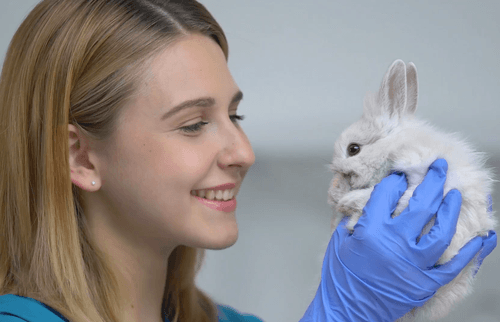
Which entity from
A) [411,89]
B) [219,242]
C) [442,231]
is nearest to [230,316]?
[219,242]

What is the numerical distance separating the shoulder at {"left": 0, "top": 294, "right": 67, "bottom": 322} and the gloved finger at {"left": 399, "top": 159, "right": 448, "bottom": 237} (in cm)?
78

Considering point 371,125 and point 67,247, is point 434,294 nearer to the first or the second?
point 371,125

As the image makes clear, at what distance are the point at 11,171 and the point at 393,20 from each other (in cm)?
149

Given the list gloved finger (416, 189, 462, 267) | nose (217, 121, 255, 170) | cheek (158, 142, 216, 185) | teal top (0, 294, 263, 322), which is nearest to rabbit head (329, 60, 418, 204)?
gloved finger (416, 189, 462, 267)

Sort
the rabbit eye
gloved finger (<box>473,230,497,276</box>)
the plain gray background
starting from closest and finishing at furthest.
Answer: gloved finger (<box>473,230,497,276</box>), the rabbit eye, the plain gray background

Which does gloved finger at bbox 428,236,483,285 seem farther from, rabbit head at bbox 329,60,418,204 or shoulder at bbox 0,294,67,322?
shoulder at bbox 0,294,67,322

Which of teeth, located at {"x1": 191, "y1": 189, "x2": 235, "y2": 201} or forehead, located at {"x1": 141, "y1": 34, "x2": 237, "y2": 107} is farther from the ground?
forehead, located at {"x1": 141, "y1": 34, "x2": 237, "y2": 107}

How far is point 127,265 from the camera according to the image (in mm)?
1150

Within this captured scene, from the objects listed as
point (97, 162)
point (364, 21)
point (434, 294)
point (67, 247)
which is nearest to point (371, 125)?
point (434, 294)

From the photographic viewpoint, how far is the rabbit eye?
117 centimetres

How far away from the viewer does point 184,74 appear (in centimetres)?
103

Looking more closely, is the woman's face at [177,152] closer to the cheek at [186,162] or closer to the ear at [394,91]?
the cheek at [186,162]

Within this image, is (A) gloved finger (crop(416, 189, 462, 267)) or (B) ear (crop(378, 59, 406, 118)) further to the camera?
(B) ear (crop(378, 59, 406, 118))

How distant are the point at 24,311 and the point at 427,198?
0.88m
